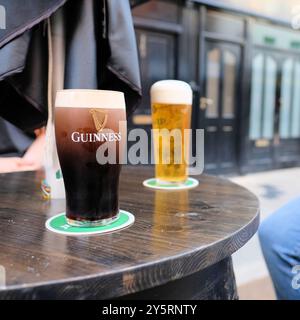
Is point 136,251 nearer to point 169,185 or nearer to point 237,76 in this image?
point 169,185

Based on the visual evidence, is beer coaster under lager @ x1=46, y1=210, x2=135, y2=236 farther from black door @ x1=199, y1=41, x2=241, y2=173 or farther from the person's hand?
black door @ x1=199, y1=41, x2=241, y2=173

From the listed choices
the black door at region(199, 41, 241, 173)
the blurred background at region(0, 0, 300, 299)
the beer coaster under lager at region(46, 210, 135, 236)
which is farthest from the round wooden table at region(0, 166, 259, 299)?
the black door at region(199, 41, 241, 173)

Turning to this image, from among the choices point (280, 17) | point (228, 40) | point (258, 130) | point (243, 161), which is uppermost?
point (280, 17)

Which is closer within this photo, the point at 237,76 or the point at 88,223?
the point at 88,223

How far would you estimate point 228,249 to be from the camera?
0.49m

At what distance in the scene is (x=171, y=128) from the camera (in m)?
0.85

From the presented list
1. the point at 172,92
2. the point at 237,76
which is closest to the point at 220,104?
the point at 237,76

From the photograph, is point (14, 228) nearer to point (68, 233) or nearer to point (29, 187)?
point (68, 233)

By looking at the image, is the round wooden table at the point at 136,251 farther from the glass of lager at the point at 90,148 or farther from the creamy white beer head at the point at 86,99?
the creamy white beer head at the point at 86,99

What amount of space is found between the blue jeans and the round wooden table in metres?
0.29

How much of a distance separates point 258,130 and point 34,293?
5.58 metres

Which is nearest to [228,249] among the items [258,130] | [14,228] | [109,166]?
[109,166]

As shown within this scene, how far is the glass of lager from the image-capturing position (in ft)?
1.63

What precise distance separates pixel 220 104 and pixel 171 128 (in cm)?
423
